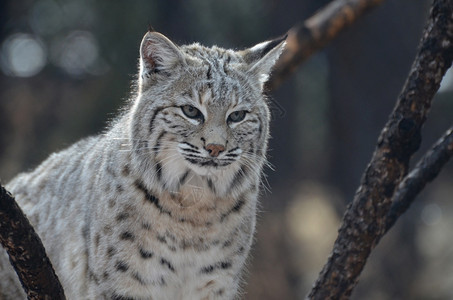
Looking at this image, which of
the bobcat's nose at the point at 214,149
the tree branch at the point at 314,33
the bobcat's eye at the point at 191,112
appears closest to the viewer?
the bobcat's nose at the point at 214,149

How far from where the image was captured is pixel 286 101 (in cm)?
1560

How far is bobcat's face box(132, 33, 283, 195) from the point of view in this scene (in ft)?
15.0

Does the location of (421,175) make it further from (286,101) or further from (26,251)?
(286,101)

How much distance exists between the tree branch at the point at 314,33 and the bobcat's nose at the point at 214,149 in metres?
2.40

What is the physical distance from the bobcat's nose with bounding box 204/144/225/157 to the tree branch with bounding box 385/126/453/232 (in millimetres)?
1361

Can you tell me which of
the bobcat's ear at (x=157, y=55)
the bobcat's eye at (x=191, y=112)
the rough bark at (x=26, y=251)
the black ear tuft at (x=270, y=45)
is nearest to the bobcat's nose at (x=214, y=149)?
the bobcat's eye at (x=191, y=112)

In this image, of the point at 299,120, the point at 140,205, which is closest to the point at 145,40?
the point at 140,205

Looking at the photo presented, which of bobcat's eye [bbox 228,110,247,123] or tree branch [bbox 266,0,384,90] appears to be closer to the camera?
bobcat's eye [bbox 228,110,247,123]

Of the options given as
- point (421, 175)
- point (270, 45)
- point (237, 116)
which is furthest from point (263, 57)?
point (421, 175)

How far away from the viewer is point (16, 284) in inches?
209

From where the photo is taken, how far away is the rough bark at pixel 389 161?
4656 mm

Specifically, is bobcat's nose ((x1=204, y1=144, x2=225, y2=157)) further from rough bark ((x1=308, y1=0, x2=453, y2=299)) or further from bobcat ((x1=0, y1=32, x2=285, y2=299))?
rough bark ((x1=308, y1=0, x2=453, y2=299))

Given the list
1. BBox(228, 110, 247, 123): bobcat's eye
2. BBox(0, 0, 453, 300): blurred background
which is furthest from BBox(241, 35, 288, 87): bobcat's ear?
BBox(0, 0, 453, 300): blurred background

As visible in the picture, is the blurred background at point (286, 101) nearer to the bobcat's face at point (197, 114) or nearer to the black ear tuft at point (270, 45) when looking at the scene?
the black ear tuft at point (270, 45)
